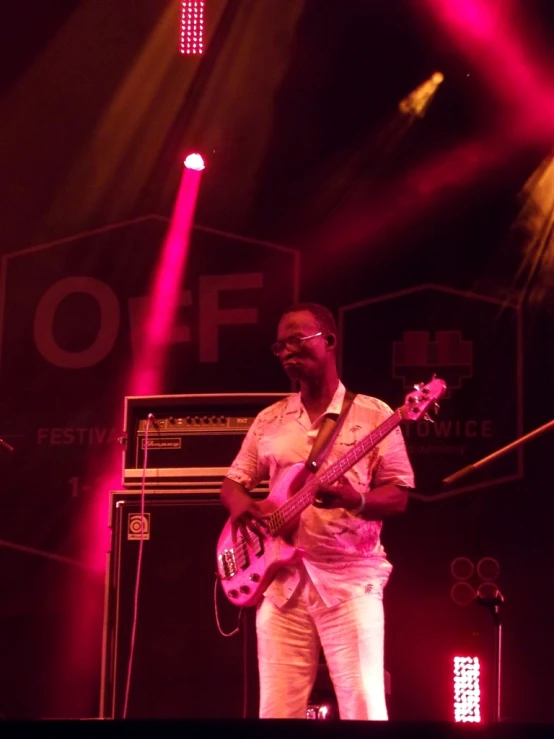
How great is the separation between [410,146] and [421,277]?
851mm

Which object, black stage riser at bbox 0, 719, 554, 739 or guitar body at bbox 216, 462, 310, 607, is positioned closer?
black stage riser at bbox 0, 719, 554, 739

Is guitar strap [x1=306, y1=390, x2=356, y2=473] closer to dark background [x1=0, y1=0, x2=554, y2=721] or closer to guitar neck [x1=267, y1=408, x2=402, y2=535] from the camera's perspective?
guitar neck [x1=267, y1=408, x2=402, y2=535]

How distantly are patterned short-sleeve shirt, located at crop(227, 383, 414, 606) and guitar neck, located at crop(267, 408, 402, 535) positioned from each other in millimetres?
50

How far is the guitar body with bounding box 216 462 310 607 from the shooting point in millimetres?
3602

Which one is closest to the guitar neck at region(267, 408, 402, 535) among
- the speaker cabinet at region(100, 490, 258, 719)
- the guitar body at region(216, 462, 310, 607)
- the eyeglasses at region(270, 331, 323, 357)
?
the guitar body at region(216, 462, 310, 607)

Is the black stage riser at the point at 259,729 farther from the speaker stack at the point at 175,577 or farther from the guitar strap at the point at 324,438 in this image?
the speaker stack at the point at 175,577

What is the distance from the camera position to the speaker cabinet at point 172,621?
14.5 feet

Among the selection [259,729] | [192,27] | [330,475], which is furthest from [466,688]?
[192,27]

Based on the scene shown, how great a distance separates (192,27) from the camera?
21.1ft

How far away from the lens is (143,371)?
608 centimetres

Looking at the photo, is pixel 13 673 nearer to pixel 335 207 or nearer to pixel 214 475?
pixel 214 475

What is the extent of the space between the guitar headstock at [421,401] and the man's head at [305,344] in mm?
372

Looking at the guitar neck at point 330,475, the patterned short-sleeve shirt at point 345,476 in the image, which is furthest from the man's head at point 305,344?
the guitar neck at point 330,475

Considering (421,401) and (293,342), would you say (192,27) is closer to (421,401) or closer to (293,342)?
(293,342)
